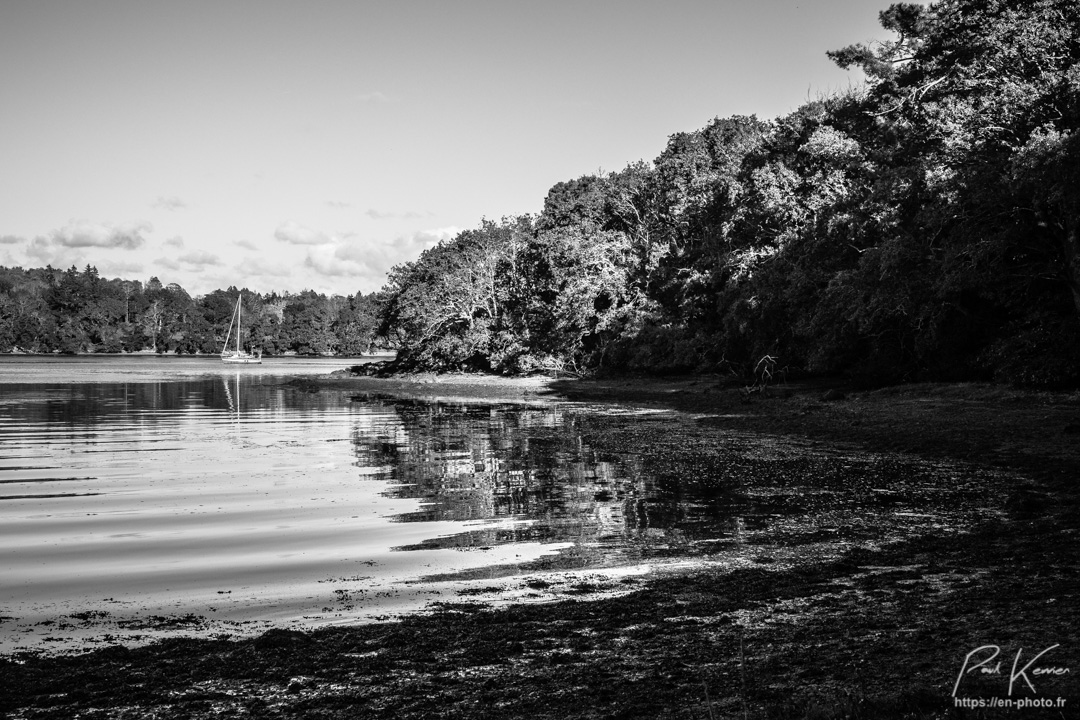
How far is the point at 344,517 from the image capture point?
1166cm

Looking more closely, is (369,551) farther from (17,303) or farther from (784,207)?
(17,303)

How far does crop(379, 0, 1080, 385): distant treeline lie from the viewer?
21656 millimetres

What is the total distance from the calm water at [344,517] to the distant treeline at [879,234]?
29.9 feet

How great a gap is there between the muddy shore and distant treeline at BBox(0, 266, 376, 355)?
460 feet

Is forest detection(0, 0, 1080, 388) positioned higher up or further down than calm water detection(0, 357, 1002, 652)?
higher up

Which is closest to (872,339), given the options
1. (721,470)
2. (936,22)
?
(936,22)

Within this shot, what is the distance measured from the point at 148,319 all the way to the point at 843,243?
451 ft

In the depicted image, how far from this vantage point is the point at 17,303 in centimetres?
13250

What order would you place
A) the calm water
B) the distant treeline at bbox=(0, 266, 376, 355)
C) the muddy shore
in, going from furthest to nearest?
the distant treeline at bbox=(0, 266, 376, 355) < the calm water < the muddy shore

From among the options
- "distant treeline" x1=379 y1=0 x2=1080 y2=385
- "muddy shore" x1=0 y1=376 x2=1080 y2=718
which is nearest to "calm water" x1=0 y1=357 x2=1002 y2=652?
"muddy shore" x1=0 y1=376 x2=1080 y2=718

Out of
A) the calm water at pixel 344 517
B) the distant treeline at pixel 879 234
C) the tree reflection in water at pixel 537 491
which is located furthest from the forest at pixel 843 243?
the tree reflection in water at pixel 537 491

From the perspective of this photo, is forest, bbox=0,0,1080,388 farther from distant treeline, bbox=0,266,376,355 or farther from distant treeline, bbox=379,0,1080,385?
distant treeline, bbox=0,266,376,355

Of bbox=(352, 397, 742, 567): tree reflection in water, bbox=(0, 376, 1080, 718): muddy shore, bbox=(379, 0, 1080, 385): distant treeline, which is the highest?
bbox=(379, 0, 1080, 385): distant treeline

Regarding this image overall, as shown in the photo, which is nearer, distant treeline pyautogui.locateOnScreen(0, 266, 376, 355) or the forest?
the forest
